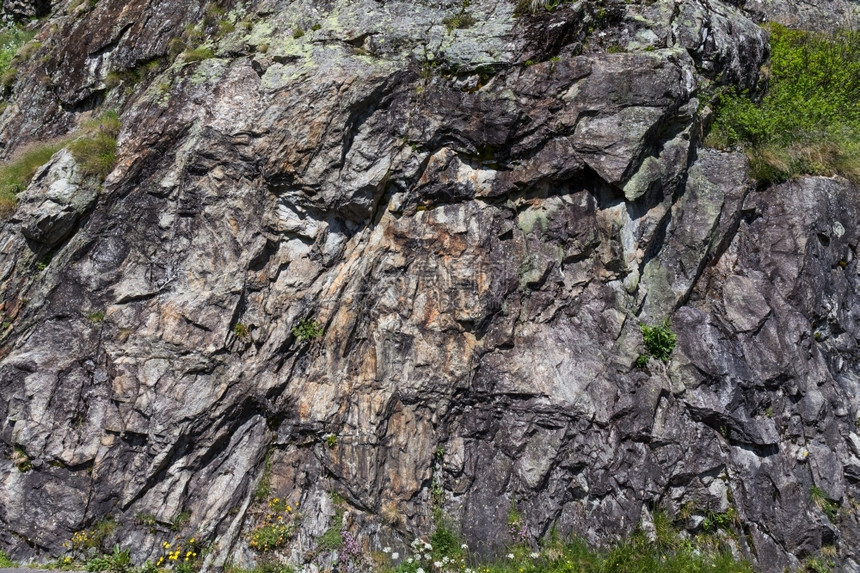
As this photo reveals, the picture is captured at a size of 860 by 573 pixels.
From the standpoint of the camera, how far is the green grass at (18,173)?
26.3 ft

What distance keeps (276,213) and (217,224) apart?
2.87 feet

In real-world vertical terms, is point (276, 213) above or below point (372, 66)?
below

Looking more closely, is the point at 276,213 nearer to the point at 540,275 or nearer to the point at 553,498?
the point at 540,275

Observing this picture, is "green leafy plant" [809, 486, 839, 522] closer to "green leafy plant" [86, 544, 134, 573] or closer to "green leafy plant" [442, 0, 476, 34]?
"green leafy plant" [442, 0, 476, 34]

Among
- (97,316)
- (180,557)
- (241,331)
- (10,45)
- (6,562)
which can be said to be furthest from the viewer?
(10,45)

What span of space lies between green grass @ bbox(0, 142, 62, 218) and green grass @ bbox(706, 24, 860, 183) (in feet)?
38.1

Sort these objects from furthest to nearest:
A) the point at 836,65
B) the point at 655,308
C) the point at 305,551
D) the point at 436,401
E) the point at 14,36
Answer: the point at 14,36 → the point at 836,65 → the point at 655,308 → the point at 436,401 → the point at 305,551

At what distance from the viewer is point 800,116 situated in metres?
9.41

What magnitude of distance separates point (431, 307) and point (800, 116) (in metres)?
8.06

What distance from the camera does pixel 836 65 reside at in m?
10.3

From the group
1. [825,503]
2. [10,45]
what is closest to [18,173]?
[10,45]

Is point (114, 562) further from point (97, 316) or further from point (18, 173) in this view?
point (18, 173)

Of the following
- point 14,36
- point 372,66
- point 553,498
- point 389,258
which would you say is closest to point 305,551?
point 553,498

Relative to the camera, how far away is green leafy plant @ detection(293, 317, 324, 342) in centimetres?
736
